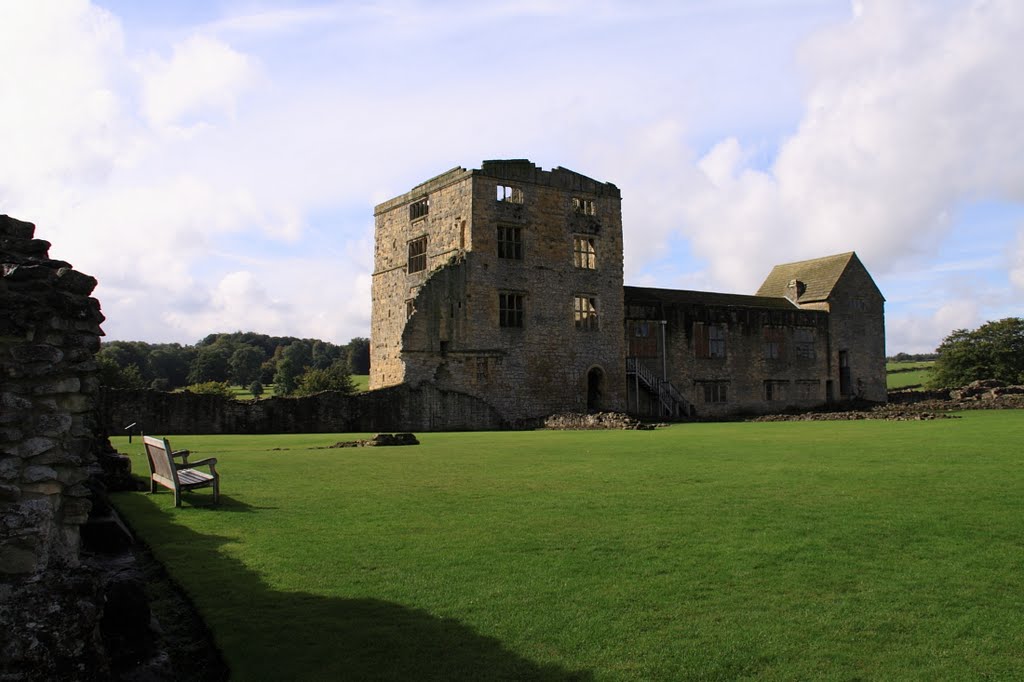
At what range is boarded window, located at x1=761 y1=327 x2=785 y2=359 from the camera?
4425cm

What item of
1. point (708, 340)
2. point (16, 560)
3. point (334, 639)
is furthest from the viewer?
point (708, 340)

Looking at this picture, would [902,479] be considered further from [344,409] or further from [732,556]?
[344,409]

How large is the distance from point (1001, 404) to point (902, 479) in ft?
98.3

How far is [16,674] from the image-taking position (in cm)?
426

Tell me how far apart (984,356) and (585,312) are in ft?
138

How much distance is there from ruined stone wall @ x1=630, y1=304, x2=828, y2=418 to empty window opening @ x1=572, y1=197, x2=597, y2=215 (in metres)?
6.49

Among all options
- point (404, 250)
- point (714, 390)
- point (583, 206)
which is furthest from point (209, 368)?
point (714, 390)

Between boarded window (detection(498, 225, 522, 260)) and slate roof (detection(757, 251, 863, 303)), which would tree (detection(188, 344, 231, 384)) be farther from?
slate roof (detection(757, 251, 863, 303))

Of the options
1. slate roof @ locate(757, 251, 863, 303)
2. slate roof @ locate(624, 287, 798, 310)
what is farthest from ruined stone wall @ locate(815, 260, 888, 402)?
slate roof @ locate(624, 287, 798, 310)

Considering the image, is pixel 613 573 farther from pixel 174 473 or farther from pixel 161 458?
pixel 161 458

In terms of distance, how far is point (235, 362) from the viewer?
8200 centimetres

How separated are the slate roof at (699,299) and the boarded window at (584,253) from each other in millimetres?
3033

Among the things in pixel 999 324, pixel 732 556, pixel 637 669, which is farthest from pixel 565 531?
pixel 999 324

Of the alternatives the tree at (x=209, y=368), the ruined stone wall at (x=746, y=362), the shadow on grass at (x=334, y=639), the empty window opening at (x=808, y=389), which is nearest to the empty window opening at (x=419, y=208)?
the ruined stone wall at (x=746, y=362)
